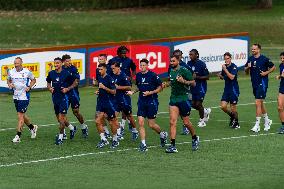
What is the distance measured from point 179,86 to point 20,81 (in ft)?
15.2

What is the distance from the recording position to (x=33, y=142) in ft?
88.0

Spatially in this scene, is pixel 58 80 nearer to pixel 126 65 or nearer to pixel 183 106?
pixel 126 65

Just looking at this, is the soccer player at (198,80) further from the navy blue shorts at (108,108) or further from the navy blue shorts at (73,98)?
the navy blue shorts at (108,108)

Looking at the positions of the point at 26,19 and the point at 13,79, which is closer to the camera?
the point at 13,79

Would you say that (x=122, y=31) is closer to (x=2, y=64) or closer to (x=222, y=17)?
(x=222, y=17)

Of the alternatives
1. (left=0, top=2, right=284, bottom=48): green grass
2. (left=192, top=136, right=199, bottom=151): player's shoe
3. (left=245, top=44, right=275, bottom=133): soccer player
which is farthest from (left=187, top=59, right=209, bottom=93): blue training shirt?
(left=0, top=2, right=284, bottom=48): green grass

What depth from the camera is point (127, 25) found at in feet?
221

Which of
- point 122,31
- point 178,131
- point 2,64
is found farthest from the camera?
point 122,31

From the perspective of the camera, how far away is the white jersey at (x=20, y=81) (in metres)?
26.9

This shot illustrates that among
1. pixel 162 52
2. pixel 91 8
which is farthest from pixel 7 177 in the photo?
pixel 91 8

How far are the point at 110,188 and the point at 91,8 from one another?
60.0 meters

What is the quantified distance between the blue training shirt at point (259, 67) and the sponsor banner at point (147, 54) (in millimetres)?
12356

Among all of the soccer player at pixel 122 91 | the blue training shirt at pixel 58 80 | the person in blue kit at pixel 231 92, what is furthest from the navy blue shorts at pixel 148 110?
the person in blue kit at pixel 231 92

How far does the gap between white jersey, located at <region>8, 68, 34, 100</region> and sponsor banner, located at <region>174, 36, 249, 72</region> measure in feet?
55.0
